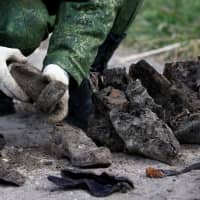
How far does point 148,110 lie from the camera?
2838 mm

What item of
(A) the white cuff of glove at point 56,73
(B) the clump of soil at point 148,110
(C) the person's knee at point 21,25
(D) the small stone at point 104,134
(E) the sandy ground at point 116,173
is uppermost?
(C) the person's knee at point 21,25

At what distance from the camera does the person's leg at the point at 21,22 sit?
2959 mm

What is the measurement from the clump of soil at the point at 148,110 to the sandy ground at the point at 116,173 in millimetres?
58

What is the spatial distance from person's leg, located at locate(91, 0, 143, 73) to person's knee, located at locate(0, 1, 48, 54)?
41 centimetres

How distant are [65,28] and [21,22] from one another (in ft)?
0.67

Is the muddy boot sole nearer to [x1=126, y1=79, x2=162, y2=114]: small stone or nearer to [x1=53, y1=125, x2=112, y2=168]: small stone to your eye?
[x1=53, y1=125, x2=112, y2=168]: small stone

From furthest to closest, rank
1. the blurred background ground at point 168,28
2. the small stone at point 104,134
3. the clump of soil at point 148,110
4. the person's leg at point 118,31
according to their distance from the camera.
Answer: the blurred background ground at point 168,28
the person's leg at point 118,31
the small stone at point 104,134
the clump of soil at point 148,110

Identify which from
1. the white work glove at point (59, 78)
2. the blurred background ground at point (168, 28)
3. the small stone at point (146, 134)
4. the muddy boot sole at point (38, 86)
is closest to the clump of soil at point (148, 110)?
the small stone at point (146, 134)

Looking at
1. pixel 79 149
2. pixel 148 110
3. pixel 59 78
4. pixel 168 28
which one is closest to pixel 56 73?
pixel 59 78

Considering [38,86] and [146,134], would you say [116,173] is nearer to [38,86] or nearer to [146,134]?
[146,134]

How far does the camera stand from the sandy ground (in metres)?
2.42

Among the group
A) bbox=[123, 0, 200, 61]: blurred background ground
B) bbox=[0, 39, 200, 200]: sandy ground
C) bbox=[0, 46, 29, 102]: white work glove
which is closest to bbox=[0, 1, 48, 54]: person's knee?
bbox=[0, 46, 29, 102]: white work glove

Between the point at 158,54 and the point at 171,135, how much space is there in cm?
214

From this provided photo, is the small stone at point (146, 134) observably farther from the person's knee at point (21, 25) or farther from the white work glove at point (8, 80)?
the person's knee at point (21, 25)
